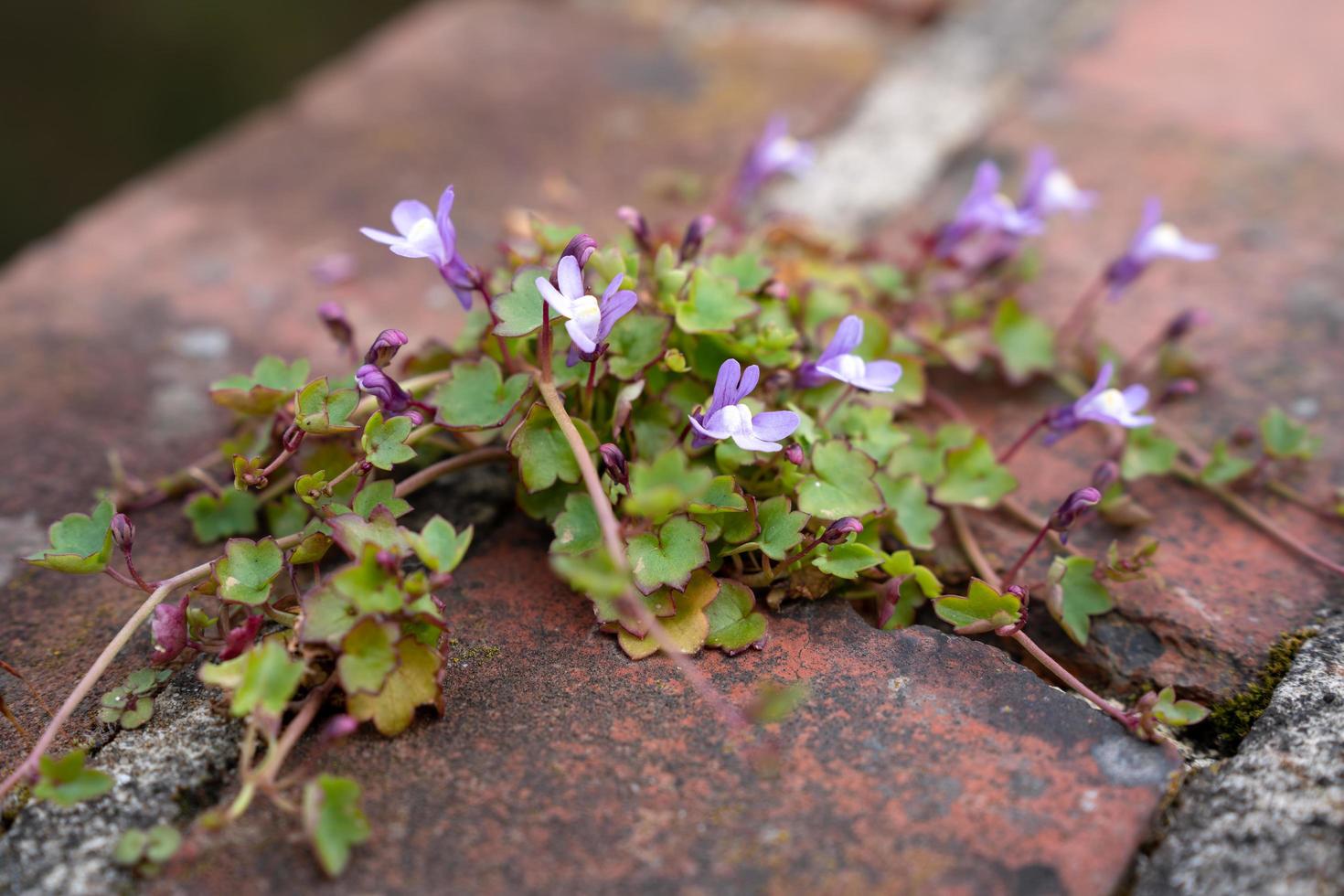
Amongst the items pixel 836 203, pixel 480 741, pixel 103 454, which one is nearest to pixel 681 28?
pixel 836 203

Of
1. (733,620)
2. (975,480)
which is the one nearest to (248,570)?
(733,620)

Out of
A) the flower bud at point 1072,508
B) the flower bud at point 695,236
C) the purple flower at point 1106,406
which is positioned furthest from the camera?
the flower bud at point 695,236

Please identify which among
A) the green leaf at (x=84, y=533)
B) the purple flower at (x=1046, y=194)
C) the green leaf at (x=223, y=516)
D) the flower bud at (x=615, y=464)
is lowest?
the green leaf at (x=223, y=516)

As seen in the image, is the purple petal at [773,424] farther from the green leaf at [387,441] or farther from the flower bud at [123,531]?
the flower bud at [123,531]

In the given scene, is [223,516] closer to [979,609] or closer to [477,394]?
[477,394]

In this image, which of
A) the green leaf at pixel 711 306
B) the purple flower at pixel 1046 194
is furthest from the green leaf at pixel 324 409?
the purple flower at pixel 1046 194

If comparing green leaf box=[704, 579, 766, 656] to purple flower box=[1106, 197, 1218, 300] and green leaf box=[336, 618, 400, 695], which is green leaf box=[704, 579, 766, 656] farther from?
purple flower box=[1106, 197, 1218, 300]

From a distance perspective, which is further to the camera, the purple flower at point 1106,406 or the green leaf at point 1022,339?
the green leaf at point 1022,339
